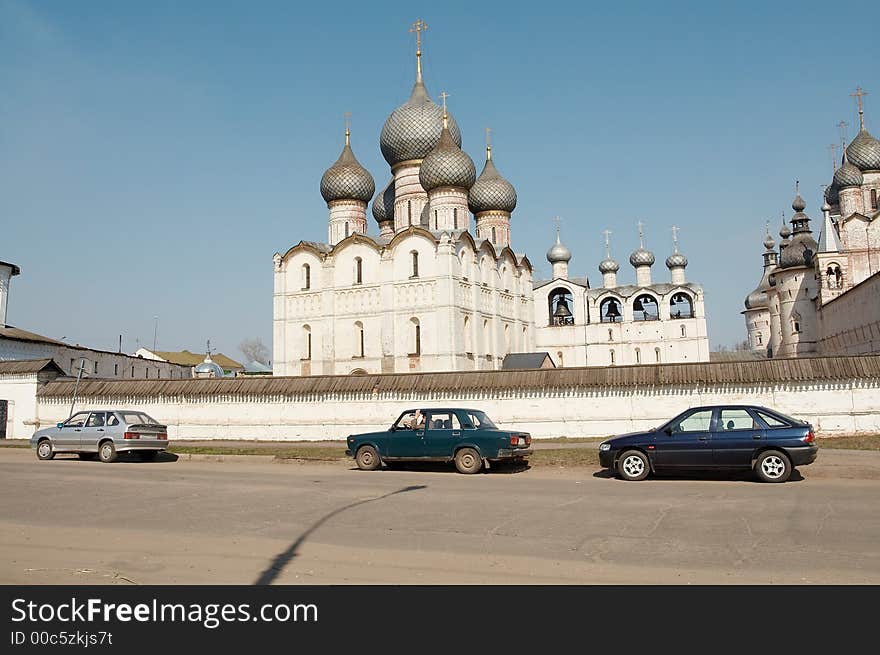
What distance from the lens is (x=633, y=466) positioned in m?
14.1

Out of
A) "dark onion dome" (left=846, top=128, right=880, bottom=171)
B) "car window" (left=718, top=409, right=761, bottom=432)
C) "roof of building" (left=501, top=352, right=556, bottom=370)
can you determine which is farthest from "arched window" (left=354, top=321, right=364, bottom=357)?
"dark onion dome" (left=846, top=128, right=880, bottom=171)

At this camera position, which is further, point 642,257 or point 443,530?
point 642,257

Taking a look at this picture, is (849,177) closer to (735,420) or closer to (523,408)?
(523,408)

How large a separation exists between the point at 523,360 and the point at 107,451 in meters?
28.4

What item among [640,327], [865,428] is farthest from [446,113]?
[865,428]

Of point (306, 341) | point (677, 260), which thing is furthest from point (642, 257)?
point (306, 341)

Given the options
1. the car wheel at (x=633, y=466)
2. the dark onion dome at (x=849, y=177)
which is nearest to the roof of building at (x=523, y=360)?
the car wheel at (x=633, y=466)

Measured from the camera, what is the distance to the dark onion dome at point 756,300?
92.1 metres

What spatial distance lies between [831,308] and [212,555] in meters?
55.0

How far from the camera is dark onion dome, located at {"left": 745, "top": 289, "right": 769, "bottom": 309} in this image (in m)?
92.1

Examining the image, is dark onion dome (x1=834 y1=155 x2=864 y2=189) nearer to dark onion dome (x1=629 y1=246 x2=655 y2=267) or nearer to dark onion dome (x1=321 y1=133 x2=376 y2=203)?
dark onion dome (x1=629 y1=246 x2=655 y2=267)

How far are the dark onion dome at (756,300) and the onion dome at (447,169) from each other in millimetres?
61289
